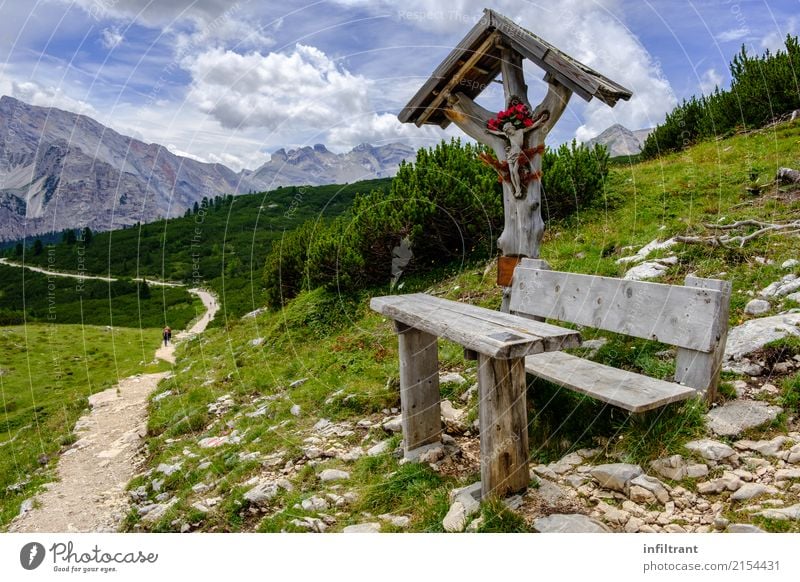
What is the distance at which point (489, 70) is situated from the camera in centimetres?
697

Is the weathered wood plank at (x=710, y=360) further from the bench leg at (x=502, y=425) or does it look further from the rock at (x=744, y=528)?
the bench leg at (x=502, y=425)

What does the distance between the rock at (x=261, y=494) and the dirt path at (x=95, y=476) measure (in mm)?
1906

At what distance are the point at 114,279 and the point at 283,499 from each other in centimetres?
10350

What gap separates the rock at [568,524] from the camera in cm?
322

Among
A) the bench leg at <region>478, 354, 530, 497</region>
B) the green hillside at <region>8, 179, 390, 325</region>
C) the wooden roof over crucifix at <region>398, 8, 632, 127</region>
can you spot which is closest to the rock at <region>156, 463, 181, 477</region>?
the bench leg at <region>478, 354, 530, 497</region>

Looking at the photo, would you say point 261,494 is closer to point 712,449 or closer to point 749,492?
point 712,449

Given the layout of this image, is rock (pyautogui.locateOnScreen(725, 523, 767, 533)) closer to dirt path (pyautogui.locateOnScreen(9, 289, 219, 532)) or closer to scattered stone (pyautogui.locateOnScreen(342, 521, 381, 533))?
scattered stone (pyautogui.locateOnScreen(342, 521, 381, 533))

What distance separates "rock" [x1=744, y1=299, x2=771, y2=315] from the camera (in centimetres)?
543

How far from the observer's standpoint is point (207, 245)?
10544cm

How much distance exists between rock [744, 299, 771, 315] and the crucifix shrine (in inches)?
96.2

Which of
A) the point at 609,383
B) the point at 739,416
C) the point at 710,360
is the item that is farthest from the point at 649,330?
the point at 739,416

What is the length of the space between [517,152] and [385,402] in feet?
11.9
